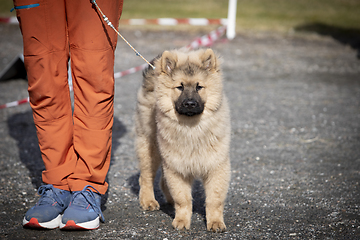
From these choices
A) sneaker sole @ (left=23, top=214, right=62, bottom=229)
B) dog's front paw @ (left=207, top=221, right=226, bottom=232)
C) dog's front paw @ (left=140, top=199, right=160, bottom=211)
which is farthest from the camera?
dog's front paw @ (left=140, top=199, right=160, bottom=211)

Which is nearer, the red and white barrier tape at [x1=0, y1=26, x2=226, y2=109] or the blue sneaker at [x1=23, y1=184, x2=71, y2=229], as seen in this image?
the blue sneaker at [x1=23, y1=184, x2=71, y2=229]

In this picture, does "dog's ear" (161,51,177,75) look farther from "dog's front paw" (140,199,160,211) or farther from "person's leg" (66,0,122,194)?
"dog's front paw" (140,199,160,211)

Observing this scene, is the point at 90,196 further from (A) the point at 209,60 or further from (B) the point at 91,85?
(A) the point at 209,60

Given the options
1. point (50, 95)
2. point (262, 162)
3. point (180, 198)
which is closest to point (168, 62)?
point (50, 95)

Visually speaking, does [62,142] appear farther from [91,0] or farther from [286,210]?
[286,210]

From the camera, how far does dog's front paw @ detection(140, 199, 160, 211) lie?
327 centimetres

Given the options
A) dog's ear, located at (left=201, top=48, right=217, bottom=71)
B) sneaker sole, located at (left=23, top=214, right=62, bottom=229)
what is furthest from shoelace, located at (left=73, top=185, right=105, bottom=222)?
dog's ear, located at (left=201, top=48, right=217, bottom=71)

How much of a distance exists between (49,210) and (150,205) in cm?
88

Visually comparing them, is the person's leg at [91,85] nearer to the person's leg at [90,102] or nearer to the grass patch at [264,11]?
the person's leg at [90,102]

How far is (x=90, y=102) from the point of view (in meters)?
2.84

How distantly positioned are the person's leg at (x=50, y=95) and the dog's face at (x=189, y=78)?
79 centimetres

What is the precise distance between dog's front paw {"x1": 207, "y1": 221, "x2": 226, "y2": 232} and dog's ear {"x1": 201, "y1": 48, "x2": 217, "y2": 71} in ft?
4.05

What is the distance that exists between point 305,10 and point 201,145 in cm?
1699

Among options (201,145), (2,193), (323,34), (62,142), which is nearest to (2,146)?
(2,193)
